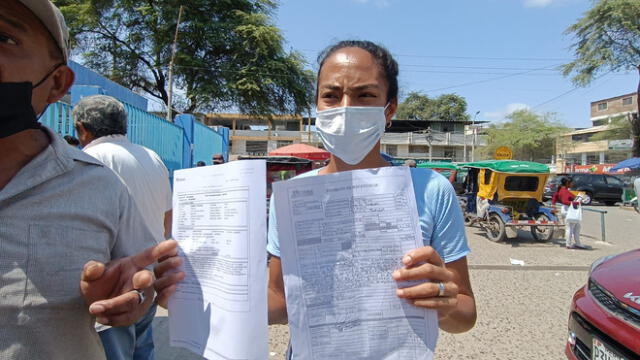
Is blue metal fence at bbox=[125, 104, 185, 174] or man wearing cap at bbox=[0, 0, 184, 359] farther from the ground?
blue metal fence at bbox=[125, 104, 185, 174]

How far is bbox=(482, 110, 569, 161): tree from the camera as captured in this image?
36094 mm

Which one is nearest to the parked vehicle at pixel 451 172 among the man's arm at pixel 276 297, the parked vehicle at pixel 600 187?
the parked vehicle at pixel 600 187

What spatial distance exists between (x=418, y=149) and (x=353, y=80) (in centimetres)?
4139

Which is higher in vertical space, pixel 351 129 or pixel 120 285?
pixel 351 129

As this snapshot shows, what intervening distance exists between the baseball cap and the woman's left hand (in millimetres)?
1197

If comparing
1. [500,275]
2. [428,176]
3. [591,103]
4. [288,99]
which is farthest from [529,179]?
[591,103]

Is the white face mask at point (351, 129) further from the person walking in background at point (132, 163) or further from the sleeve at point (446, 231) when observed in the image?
the person walking in background at point (132, 163)

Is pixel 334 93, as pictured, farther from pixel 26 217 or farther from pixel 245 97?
pixel 245 97

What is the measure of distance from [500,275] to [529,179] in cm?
433

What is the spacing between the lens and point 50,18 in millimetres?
1136

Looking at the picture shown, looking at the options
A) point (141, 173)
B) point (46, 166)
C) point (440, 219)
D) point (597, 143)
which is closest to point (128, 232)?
point (46, 166)

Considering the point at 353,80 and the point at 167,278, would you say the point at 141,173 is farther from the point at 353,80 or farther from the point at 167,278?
the point at 353,80

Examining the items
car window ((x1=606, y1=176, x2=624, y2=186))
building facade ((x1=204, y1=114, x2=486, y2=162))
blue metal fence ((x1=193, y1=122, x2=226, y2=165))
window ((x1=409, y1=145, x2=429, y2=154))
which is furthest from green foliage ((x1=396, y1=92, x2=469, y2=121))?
blue metal fence ((x1=193, y1=122, x2=226, y2=165))

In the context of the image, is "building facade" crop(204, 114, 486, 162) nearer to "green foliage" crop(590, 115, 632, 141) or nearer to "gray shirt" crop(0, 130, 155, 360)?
"green foliage" crop(590, 115, 632, 141)
